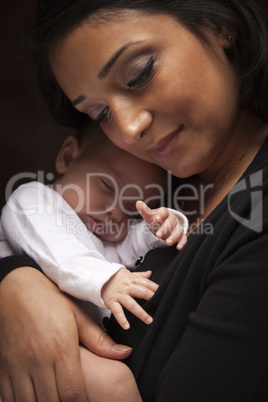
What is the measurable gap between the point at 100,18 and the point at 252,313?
63cm

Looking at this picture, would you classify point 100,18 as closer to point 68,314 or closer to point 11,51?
point 68,314

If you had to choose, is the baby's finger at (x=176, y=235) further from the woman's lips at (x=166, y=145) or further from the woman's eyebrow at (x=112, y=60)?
the woman's eyebrow at (x=112, y=60)

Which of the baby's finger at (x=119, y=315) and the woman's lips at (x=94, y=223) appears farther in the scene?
the woman's lips at (x=94, y=223)

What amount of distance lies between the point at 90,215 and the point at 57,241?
0.21m

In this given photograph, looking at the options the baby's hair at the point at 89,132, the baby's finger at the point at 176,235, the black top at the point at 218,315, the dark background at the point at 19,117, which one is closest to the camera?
the black top at the point at 218,315

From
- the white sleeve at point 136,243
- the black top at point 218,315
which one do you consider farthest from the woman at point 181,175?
the white sleeve at point 136,243

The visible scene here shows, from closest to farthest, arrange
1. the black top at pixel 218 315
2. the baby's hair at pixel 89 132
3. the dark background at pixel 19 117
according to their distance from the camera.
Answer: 1. the black top at pixel 218 315
2. the baby's hair at pixel 89 132
3. the dark background at pixel 19 117

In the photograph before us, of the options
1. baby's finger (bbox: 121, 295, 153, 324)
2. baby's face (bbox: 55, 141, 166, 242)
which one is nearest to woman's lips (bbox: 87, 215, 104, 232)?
baby's face (bbox: 55, 141, 166, 242)

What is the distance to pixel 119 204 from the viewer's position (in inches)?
52.1

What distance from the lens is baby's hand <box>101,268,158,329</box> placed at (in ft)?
3.02

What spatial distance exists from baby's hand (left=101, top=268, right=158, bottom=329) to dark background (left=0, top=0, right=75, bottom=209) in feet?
2.57

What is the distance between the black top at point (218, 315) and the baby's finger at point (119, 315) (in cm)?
4

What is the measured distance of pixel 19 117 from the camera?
1635 millimetres

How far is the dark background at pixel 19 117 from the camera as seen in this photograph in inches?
61.7
